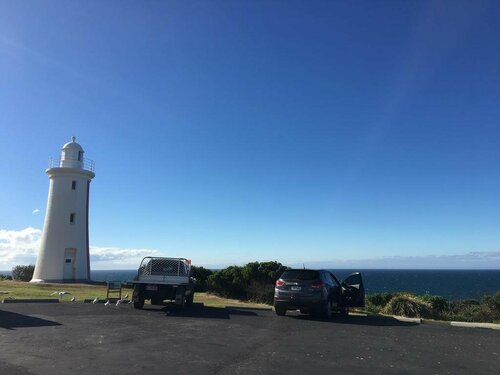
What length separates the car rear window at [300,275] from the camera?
14695mm

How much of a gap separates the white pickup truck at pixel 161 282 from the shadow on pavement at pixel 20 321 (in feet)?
12.6

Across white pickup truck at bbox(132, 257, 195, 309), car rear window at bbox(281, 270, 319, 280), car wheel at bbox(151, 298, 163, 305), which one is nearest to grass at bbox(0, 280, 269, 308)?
car wheel at bbox(151, 298, 163, 305)

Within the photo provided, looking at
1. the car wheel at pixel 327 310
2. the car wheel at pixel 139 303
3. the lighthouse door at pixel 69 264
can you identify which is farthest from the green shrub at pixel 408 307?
the lighthouse door at pixel 69 264

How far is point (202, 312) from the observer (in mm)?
15977

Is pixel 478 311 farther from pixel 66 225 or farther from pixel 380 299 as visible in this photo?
pixel 66 225

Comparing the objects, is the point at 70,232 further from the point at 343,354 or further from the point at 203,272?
the point at 343,354

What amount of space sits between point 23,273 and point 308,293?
3282 centimetres

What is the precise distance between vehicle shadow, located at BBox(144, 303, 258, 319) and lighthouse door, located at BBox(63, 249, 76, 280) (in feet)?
61.5

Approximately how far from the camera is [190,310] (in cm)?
1656

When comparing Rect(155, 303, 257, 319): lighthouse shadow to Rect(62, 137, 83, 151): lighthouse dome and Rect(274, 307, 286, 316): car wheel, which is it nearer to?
Rect(274, 307, 286, 316): car wheel

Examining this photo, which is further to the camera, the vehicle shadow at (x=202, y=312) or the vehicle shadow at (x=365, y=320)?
the vehicle shadow at (x=202, y=312)

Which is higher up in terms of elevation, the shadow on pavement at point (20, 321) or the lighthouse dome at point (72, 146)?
the lighthouse dome at point (72, 146)

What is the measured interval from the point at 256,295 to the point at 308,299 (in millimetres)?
7763

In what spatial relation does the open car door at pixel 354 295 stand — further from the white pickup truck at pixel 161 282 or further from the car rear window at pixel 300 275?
the white pickup truck at pixel 161 282
